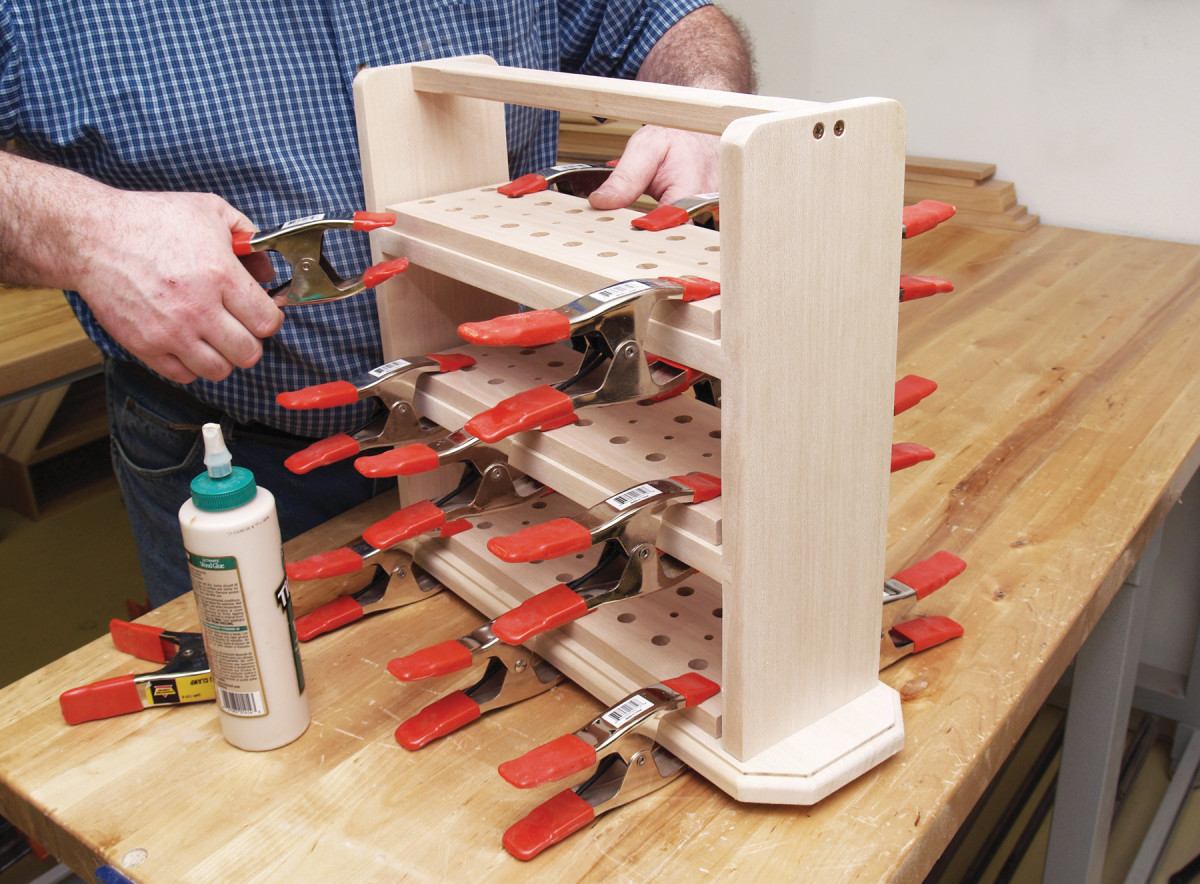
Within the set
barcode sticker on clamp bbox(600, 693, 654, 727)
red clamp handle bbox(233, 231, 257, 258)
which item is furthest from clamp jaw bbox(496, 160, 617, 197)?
barcode sticker on clamp bbox(600, 693, 654, 727)

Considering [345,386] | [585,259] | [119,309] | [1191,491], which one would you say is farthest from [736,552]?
Result: [1191,491]

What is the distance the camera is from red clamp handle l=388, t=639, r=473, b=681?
636 millimetres

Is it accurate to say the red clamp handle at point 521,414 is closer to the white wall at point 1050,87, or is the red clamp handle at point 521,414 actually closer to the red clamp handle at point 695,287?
the red clamp handle at point 695,287

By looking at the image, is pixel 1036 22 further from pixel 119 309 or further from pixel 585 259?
pixel 119 309

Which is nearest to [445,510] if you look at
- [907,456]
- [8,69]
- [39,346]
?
[907,456]

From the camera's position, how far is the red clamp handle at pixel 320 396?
675 millimetres

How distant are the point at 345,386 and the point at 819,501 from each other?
0.35m

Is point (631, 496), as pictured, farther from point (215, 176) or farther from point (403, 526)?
point (215, 176)

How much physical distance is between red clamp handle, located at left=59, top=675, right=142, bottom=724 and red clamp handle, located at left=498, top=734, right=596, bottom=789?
30 centimetres

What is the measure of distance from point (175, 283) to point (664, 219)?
333mm

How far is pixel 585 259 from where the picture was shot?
63 cm

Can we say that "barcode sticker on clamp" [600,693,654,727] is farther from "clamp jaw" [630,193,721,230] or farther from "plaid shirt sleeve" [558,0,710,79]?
"plaid shirt sleeve" [558,0,710,79]

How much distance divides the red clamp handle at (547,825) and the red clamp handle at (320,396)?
0.30 metres

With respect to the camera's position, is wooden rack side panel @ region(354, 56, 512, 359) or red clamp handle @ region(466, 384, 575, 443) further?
wooden rack side panel @ region(354, 56, 512, 359)
